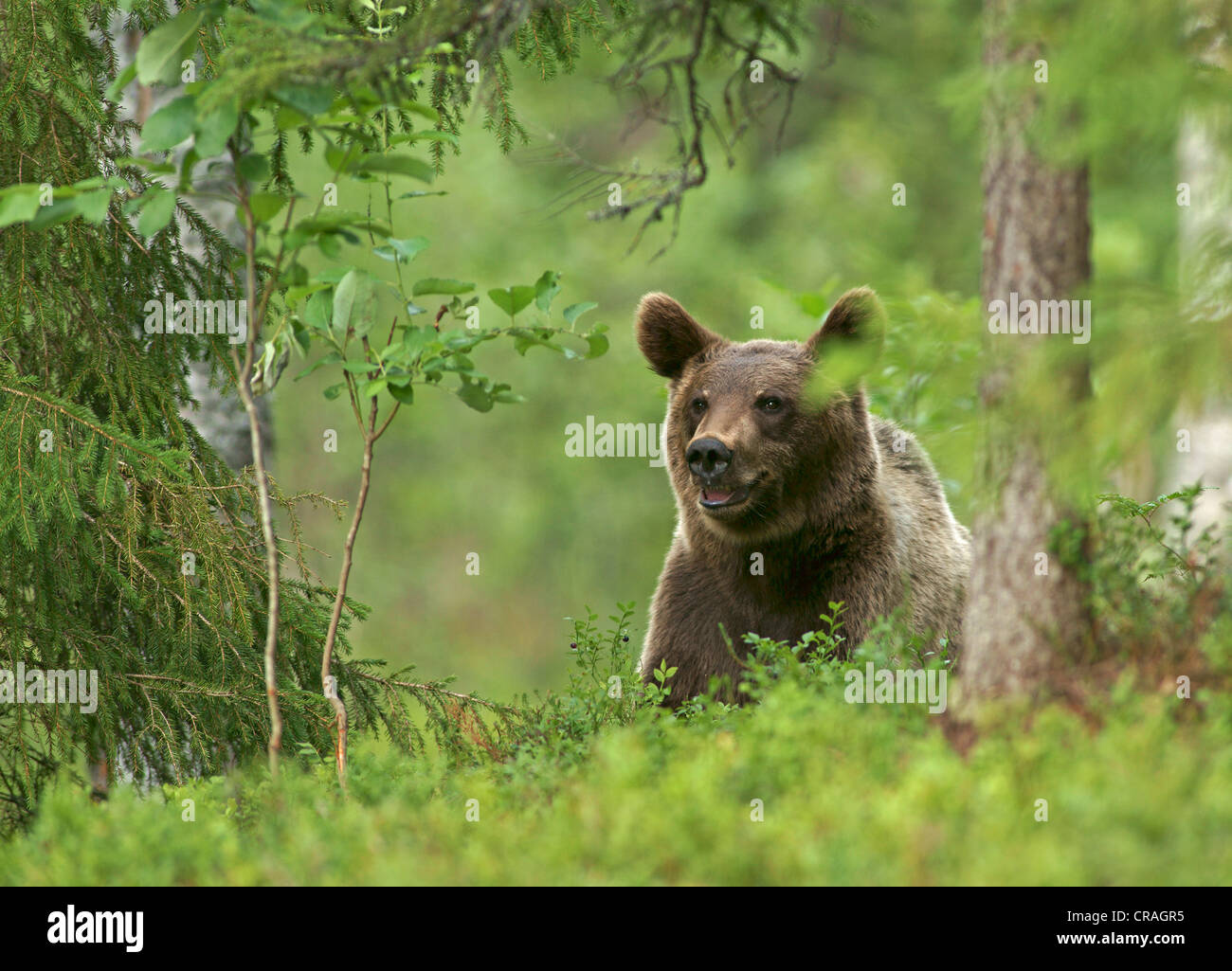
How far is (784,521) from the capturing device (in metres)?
5.67

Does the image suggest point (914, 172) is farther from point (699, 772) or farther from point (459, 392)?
point (699, 772)

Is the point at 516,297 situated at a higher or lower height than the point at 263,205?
lower

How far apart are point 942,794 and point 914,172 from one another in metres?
16.5

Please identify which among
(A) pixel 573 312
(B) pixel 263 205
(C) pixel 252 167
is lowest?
(A) pixel 573 312

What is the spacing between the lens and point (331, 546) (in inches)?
982

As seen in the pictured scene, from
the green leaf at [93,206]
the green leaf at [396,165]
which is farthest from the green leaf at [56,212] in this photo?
the green leaf at [396,165]

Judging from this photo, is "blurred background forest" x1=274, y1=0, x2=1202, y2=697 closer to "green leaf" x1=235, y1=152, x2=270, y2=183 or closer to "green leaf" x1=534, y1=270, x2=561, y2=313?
"green leaf" x1=534, y1=270, x2=561, y2=313

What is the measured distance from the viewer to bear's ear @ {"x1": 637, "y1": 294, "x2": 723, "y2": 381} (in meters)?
6.19

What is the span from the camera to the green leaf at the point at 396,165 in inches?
151

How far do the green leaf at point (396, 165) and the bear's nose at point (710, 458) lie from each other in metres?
1.90

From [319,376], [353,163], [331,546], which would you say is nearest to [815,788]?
[353,163]

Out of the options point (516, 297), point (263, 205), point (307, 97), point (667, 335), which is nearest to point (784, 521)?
point (667, 335)

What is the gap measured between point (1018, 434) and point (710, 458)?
2.00m

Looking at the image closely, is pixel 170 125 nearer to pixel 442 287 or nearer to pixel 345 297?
pixel 345 297
